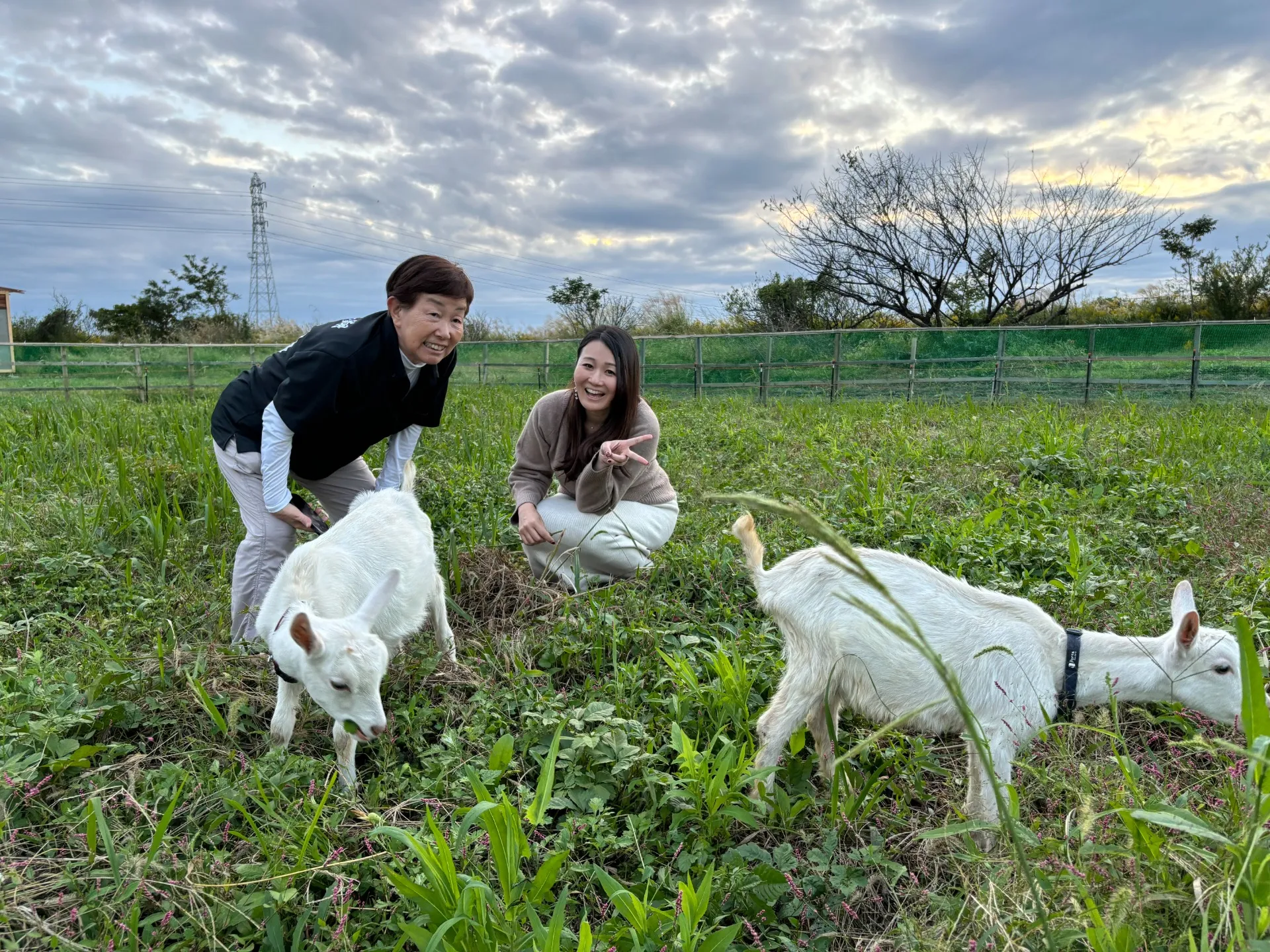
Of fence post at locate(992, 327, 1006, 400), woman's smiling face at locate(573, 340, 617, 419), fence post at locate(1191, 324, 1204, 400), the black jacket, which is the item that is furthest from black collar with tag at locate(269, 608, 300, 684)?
fence post at locate(1191, 324, 1204, 400)

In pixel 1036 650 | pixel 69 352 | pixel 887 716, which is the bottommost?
pixel 887 716

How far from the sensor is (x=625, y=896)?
5.55 feet

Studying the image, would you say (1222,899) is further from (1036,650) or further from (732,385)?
(732,385)

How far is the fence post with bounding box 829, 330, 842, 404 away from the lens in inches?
598

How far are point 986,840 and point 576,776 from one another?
122 cm

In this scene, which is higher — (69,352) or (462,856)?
(69,352)

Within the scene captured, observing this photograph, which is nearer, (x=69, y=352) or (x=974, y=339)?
(x=974, y=339)

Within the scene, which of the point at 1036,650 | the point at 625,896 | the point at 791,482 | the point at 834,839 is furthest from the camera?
the point at 791,482

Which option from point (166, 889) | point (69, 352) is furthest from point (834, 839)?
point (69, 352)

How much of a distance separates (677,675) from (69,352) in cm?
1954

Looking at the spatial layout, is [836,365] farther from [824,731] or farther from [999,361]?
[824,731]

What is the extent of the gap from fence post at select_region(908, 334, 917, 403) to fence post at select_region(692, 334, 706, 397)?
4163 mm

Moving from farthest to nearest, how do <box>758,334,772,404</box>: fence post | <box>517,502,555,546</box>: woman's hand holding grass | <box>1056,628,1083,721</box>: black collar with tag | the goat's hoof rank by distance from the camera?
<box>758,334,772,404</box>: fence post
<box>517,502,555,546</box>: woman's hand holding grass
<box>1056,628,1083,721</box>: black collar with tag
the goat's hoof

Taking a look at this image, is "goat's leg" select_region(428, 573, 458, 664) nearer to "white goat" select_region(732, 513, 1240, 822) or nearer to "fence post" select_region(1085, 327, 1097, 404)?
"white goat" select_region(732, 513, 1240, 822)
